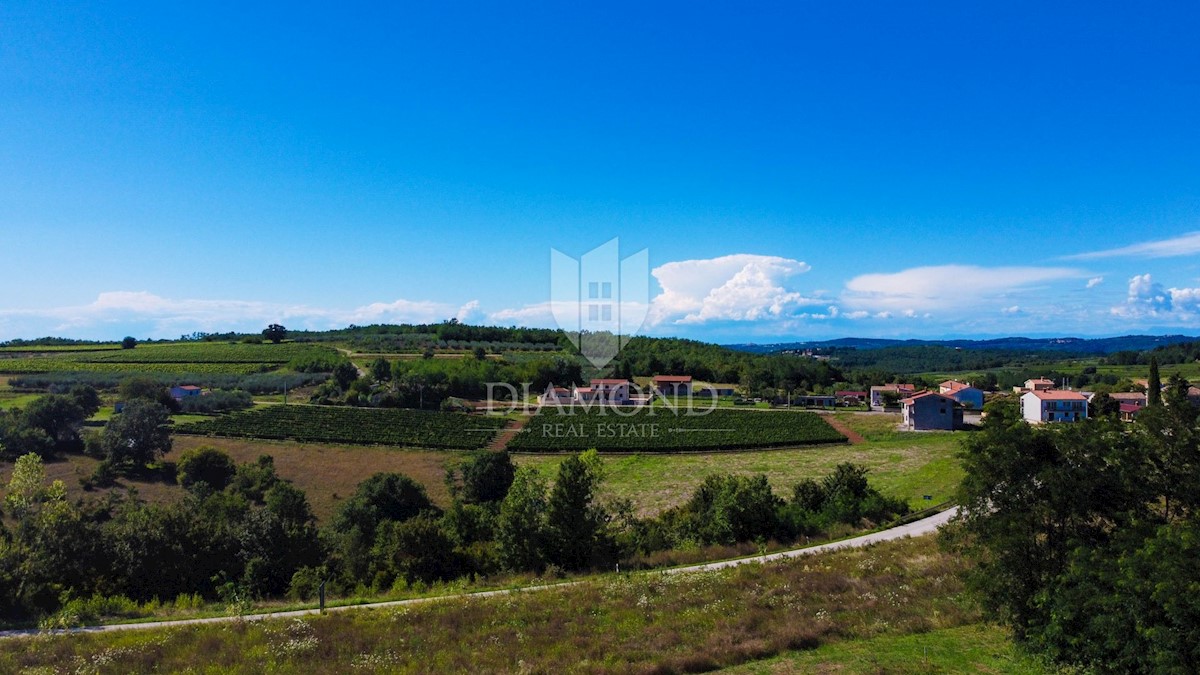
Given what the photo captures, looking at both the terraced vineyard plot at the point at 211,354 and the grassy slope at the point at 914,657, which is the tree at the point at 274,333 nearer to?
the terraced vineyard plot at the point at 211,354

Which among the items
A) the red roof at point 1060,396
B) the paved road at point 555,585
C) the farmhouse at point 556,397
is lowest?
the paved road at point 555,585

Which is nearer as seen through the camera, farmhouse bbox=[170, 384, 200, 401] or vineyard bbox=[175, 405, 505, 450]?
vineyard bbox=[175, 405, 505, 450]

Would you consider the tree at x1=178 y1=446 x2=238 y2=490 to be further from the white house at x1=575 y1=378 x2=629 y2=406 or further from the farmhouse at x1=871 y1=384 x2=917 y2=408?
the farmhouse at x1=871 y1=384 x2=917 y2=408

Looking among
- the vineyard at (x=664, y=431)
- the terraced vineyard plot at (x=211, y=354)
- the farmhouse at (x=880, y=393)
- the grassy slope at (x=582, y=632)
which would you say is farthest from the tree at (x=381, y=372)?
the grassy slope at (x=582, y=632)

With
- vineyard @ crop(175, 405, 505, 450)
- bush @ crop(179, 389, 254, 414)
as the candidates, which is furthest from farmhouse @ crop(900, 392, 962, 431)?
bush @ crop(179, 389, 254, 414)

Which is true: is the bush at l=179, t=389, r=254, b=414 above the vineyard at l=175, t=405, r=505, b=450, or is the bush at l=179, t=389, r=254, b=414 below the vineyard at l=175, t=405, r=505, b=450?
above

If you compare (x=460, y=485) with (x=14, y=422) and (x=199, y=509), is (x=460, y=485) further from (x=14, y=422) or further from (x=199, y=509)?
(x=14, y=422)

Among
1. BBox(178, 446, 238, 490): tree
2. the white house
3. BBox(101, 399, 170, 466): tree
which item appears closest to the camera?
BBox(178, 446, 238, 490): tree
